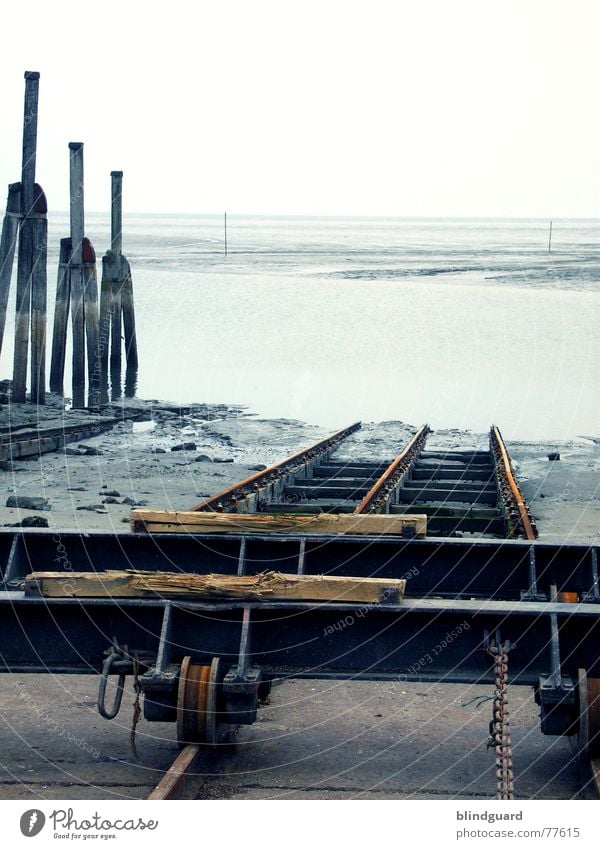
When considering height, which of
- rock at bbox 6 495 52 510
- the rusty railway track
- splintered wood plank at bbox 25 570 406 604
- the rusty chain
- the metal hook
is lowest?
rock at bbox 6 495 52 510

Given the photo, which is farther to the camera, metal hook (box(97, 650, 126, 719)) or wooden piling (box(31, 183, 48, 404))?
wooden piling (box(31, 183, 48, 404))

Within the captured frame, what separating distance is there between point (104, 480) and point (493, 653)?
9459mm

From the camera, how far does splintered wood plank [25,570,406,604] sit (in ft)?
18.4

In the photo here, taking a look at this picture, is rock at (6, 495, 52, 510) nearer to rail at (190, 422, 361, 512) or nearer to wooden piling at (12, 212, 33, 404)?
rail at (190, 422, 361, 512)

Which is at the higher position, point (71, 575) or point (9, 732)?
point (71, 575)

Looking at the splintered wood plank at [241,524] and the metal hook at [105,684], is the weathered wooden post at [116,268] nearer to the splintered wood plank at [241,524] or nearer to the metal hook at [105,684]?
the splintered wood plank at [241,524]

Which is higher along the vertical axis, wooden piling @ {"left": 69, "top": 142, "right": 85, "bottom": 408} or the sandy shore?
wooden piling @ {"left": 69, "top": 142, "right": 85, "bottom": 408}

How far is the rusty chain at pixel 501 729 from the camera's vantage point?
4.53m

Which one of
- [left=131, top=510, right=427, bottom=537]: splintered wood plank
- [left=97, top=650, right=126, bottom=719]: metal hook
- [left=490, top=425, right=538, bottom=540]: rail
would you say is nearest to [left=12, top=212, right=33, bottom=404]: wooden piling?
[left=490, top=425, right=538, bottom=540]: rail

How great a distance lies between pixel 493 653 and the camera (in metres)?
5.48

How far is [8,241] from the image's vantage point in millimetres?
18594

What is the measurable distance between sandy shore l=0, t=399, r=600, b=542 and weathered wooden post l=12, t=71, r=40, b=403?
22.2 inches

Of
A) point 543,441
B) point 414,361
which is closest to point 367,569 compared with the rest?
point 543,441

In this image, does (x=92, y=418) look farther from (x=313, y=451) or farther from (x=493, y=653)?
(x=493, y=653)
